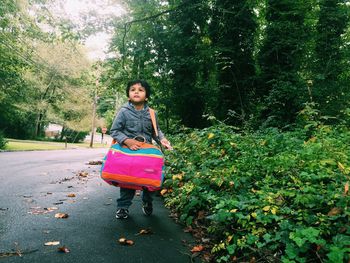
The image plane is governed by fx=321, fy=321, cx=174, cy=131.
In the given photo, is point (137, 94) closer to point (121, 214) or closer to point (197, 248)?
point (121, 214)

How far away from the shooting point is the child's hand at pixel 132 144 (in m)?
4.45

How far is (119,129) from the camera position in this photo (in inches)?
185

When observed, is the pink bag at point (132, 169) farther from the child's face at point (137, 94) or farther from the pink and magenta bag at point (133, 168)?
the child's face at point (137, 94)

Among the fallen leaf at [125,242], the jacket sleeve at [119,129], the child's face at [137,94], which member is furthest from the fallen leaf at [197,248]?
the child's face at [137,94]

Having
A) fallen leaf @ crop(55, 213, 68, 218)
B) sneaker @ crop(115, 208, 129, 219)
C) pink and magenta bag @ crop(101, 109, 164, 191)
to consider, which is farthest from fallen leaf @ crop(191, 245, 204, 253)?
fallen leaf @ crop(55, 213, 68, 218)

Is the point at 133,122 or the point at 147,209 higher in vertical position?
the point at 133,122

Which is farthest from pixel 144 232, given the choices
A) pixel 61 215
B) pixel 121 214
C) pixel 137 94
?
pixel 137 94

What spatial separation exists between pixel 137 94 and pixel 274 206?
258cm

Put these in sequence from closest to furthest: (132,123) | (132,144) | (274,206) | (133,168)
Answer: (274,206) < (133,168) < (132,144) < (132,123)

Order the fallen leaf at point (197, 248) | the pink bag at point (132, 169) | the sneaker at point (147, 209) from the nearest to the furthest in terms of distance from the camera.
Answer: the fallen leaf at point (197, 248), the pink bag at point (132, 169), the sneaker at point (147, 209)

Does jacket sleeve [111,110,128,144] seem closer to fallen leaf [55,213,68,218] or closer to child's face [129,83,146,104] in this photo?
child's face [129,83,146,104]

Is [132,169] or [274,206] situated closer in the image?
[274,206]

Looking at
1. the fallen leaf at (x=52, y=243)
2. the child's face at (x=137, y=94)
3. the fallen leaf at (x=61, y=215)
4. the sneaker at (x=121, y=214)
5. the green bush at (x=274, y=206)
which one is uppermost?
the child's face at (x=137, y=94)

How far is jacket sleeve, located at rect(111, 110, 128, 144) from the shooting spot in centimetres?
451
